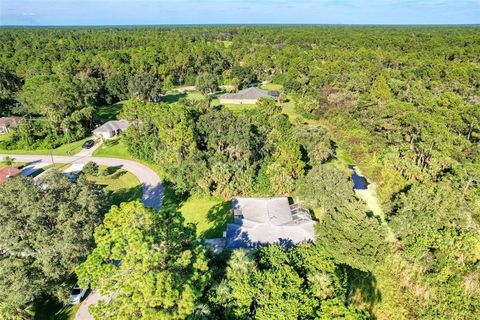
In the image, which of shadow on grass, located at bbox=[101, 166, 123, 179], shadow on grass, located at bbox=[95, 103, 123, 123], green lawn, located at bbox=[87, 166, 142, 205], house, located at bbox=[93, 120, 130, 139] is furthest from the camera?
shadow on grass, located at bbox=[95, 103, 123, 123]

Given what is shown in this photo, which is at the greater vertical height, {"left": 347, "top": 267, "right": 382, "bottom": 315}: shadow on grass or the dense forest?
the dense forest

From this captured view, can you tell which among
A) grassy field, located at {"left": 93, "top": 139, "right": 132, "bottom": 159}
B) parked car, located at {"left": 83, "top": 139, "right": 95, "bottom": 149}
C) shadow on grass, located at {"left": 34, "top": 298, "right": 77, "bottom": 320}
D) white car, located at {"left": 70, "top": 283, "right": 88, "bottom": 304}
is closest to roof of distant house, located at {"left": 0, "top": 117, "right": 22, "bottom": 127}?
parked car, located at {"left": 83, "top": 139, "right": 95, "bottom": 149}

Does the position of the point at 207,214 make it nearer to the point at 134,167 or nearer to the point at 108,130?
the point at 134,167

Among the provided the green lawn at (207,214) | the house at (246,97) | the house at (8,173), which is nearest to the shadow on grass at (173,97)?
the house at (246,97)

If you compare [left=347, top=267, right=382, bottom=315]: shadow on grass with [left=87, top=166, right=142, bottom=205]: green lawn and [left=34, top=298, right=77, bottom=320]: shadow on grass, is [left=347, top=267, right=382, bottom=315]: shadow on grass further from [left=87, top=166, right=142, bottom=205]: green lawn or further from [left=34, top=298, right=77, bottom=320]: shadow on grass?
[left=87, top=166, right=142, bottom=205]: green lawn

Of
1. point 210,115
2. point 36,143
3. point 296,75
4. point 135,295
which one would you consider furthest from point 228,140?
point 296,75
